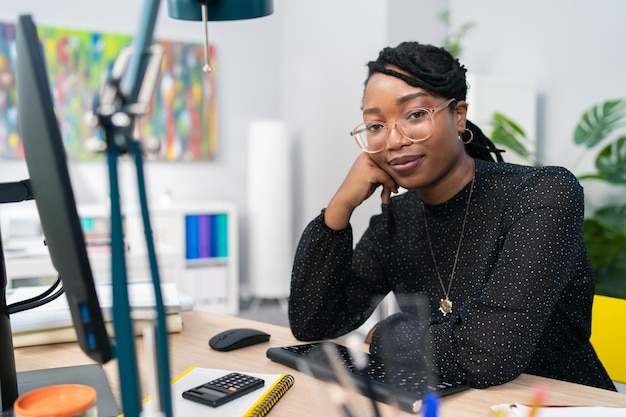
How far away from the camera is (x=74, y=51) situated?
4012 millimetres

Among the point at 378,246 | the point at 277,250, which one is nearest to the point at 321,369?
the point at 378,246

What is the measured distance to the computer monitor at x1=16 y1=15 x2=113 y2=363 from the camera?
0.50 meters

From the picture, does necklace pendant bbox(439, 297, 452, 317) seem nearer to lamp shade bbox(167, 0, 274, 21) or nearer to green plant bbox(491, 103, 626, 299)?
lamp shade bbox(167, 0, 274, 21)

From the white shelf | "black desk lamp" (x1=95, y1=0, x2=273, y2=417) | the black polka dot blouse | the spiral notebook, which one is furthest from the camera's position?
the white shelf

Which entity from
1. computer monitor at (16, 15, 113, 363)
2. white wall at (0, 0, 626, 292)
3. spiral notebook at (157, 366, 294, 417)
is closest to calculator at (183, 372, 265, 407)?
spiral notebook at (157, 366, 294, 417)

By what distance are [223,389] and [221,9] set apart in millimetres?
702

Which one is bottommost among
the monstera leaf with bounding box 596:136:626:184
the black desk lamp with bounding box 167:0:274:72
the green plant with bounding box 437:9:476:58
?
the monstera leaf with bounding box 596:136:626:184

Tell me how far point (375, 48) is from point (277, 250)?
1528 mm

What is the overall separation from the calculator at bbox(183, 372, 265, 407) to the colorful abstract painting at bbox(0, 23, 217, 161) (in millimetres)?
2704

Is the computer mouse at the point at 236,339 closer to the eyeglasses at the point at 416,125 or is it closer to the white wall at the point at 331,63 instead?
the eyeglasses at the point at 416,125

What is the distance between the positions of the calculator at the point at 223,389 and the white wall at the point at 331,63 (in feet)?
7.73

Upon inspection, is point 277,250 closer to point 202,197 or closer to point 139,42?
point 202,197

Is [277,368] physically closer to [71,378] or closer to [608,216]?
[71,378]

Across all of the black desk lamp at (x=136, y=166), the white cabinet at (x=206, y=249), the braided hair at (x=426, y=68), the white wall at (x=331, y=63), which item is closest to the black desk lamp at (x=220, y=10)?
the braided hair at (x=426, y=68)
